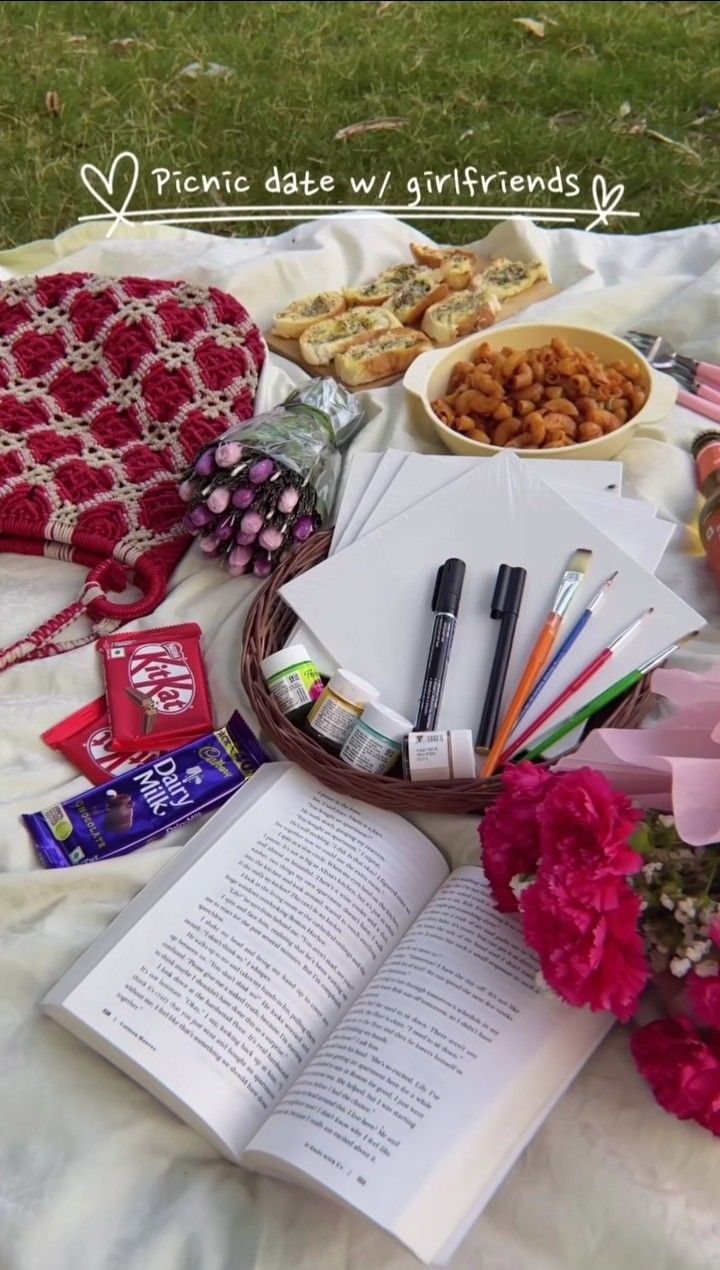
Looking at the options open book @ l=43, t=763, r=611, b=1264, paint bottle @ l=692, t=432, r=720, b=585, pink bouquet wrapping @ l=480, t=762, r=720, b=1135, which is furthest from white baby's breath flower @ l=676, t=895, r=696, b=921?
paint bottle @ l=692, t=432, r=720, b=585

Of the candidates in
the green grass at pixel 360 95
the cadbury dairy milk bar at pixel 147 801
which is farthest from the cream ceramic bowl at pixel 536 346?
the green grass at pixel 360 95

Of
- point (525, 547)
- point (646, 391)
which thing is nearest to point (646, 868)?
point (525, 547)

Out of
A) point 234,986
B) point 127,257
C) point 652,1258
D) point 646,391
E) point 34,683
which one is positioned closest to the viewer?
point 652,1258

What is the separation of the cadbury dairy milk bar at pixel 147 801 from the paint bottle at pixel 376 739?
102mm

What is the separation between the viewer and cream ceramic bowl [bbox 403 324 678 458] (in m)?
1.18

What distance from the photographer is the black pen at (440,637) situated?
3.15 ft

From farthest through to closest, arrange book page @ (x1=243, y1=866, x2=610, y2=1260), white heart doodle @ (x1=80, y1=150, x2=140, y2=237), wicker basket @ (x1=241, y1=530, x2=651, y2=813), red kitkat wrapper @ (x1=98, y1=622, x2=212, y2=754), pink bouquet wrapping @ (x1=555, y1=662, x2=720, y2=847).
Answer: white heart doodle @ (x1=80, y1=150, x2=140, y2=237) < red kitkat wrapper @ (x1=98, y1=622, x2=212, y2=754) < wicker basket @ (x1=241, y1=530, x2=651, y2=813) < pink bouquet wrapping @ (x1=555, y1=662, x2=720, y2=847) < book page @ (x1=243, y1=866, x2=610, y2=1260)

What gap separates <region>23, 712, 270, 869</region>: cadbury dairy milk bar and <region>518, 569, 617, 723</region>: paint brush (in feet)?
0.77

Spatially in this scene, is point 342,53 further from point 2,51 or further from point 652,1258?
point 652,1258

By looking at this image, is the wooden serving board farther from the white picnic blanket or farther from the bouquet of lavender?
the white picnic blanket

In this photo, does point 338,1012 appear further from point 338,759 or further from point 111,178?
point 111,178

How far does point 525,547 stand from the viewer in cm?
107

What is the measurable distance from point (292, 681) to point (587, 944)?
398mm

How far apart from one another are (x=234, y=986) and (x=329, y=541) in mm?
488
